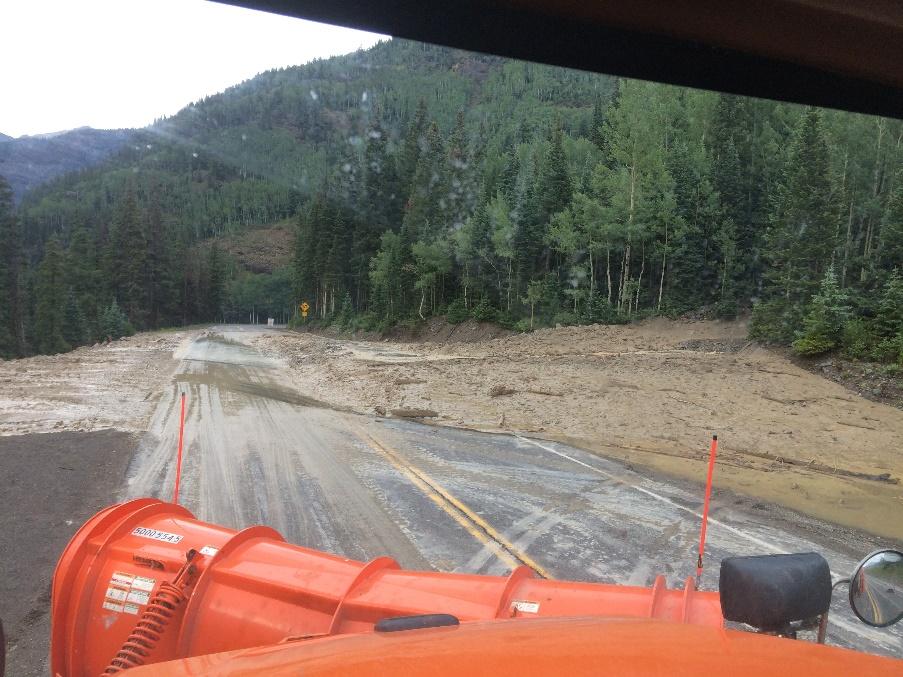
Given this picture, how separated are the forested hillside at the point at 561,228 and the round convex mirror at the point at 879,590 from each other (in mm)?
2885

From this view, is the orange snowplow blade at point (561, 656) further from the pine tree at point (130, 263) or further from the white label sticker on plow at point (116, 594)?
the pine tree at point (130, 263)

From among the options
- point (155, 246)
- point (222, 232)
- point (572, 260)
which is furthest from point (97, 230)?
point (572, 260)

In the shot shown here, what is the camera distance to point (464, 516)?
6652mm

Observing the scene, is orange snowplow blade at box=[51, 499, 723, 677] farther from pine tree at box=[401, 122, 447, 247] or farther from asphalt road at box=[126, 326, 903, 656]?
pine tree at box=[401, 122, 447, 247]

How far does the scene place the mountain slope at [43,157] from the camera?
157625mm

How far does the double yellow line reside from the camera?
546 centimetres

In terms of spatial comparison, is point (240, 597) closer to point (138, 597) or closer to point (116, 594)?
point (138, 597)

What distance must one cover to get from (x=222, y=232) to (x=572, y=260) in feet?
448

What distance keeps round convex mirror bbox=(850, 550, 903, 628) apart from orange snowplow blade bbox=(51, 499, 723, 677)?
512 millimetres

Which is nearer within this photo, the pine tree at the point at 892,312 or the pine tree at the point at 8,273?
the pine tree at the point at 892,312

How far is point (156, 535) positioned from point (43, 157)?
214 metres

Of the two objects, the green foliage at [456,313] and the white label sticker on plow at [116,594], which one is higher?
the white label sticker on plow at [116,594]

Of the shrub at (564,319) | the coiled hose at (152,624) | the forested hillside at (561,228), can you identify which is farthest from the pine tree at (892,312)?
the coiled hose at (152,624)

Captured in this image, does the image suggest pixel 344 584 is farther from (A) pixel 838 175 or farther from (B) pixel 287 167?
(B) pixel 287 167
